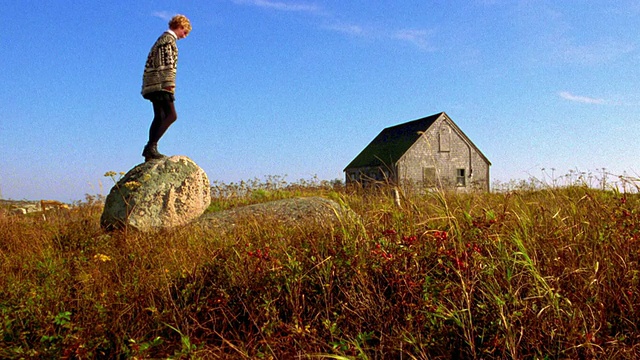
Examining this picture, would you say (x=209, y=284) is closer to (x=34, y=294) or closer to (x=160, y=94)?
(x=34, y=294)

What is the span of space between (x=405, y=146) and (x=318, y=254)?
2053cm

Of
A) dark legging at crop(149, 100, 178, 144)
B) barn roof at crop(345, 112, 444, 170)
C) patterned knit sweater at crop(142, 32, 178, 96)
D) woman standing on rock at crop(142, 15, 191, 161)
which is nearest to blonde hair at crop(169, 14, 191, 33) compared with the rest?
woman standing on rock at crop(142, 15, 191, 161)

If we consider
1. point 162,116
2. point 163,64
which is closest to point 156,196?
point 162,116

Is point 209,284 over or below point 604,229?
below

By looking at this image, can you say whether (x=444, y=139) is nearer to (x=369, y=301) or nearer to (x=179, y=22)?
(x=179, y=22)

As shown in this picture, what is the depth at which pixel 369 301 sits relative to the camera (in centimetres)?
285

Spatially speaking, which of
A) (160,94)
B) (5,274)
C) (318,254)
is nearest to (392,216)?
(318,254)

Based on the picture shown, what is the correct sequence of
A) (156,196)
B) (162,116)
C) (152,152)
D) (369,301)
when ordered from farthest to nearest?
(152,152), (162,116), (156,196), (369,301)

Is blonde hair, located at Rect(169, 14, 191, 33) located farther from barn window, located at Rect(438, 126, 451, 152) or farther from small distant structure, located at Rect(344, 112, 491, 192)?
barn window, located at Rect(438, 126, 451, 152)

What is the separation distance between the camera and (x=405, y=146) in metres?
23.4

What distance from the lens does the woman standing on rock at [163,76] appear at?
23.9 feet

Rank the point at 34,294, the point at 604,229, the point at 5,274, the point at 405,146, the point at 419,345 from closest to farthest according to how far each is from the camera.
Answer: the point at 419,345 < the point at 34,294 < the point at 604,229 < the point at 5,274 < the point at 405,146

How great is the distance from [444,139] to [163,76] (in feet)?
61.1

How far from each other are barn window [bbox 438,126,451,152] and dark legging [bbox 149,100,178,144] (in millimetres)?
18132
